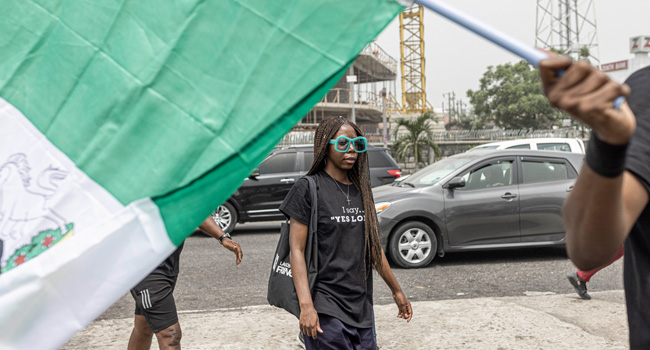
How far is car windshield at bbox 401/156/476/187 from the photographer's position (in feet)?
30.1

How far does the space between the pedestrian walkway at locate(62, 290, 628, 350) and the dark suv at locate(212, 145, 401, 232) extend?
20.5 feet

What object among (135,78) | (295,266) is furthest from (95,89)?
(295,266)

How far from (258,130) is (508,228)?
7.79m

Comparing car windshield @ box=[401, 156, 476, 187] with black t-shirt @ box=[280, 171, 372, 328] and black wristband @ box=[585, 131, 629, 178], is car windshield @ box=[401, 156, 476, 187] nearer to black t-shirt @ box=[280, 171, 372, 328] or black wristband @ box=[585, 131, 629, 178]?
black t-shirt @ box=[280, 171, 372, 328]

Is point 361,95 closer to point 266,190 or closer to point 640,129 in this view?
point 266,190

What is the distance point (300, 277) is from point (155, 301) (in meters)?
1.05

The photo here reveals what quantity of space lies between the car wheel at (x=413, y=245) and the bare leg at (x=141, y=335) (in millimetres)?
5046

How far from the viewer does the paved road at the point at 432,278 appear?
23.0 feet

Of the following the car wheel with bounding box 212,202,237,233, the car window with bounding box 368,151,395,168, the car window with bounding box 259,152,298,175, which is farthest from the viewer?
the car window with bounding box 368,151,395,168

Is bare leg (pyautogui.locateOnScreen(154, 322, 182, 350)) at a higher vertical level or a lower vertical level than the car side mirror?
lower

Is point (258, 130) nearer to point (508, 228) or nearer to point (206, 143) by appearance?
point (206, 143)

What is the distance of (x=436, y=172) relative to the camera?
9.48m

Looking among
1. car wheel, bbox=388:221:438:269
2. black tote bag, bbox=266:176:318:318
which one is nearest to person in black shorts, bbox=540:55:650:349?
black tote bag, bbox=266:176:318:318

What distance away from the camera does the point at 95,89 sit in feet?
5.37
